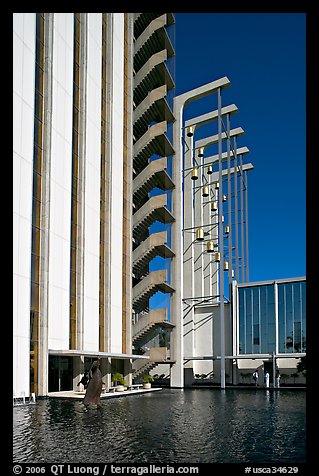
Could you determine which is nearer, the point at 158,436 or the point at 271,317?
the point at 158,436

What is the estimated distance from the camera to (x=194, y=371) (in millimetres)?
58531

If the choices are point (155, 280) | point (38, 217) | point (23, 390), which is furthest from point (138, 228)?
point (23, 390)

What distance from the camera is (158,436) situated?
15.1 m

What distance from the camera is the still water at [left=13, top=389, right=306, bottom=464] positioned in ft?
39.4

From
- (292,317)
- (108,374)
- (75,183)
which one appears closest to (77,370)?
(108,374)

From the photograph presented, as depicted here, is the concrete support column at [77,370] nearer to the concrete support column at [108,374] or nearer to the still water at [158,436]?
the concrete support column at [108,374]

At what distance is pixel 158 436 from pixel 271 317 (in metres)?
40.9

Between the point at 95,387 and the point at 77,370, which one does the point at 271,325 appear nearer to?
the point at 77,370

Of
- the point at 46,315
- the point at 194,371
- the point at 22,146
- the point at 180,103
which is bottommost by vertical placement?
the point at 194,371

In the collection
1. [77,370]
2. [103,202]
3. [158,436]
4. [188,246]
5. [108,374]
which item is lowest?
[108,374]

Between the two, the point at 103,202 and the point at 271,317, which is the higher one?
the point at 103,202

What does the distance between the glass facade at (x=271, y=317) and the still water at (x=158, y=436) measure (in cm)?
3072

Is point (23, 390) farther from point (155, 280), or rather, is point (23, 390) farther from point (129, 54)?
point (129, 54)
